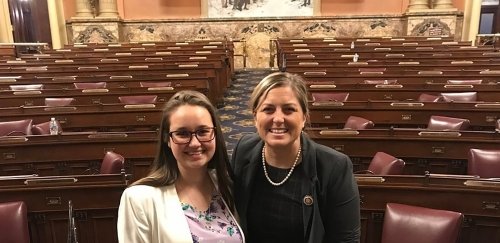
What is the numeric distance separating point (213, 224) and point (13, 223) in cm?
144

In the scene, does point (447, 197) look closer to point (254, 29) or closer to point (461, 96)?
point (461, 96)

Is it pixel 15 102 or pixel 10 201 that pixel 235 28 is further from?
pixel 10 201

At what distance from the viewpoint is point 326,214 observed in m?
1.60

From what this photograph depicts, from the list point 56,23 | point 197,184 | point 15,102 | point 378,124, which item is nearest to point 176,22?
point 56,23

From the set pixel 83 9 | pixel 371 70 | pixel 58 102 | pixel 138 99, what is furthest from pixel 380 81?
pixel 83 9

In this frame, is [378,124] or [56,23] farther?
[56,23]

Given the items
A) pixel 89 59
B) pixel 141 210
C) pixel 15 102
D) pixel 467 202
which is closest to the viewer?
pixel 141 210

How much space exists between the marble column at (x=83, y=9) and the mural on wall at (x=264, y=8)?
14.9 feet

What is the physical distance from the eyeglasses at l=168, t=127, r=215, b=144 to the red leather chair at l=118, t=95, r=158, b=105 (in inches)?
139

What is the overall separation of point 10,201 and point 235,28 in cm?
1258

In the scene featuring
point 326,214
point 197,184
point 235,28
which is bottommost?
point 326,214

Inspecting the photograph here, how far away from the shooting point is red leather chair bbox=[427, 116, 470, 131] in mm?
3775

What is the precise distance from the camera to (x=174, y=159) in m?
1.67

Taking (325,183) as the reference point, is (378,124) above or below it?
below
